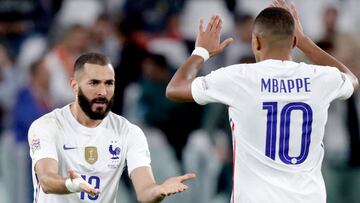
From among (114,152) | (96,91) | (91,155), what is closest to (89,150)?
(91,155)

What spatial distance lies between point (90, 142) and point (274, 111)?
1.59 meters

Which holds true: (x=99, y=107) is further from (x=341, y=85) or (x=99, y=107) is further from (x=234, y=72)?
(x=341, y=85)

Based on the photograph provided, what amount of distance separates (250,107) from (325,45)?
6.74m

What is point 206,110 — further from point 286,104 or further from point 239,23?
point 286,104

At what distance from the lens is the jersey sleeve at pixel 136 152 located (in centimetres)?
861

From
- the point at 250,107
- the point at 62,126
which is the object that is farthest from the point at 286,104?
the point at 62,126

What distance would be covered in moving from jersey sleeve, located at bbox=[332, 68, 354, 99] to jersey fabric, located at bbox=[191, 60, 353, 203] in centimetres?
14

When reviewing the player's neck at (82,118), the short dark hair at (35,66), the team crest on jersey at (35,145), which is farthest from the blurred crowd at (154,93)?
the team crest on jersey at (35,145)

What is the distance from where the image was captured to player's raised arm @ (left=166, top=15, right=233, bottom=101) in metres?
8.05

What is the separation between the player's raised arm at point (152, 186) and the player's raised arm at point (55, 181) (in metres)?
0.42

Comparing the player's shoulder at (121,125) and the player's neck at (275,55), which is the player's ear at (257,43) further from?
the player's shoulder at (121,125)

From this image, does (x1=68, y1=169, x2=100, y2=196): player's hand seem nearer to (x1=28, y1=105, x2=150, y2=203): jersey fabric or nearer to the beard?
(x1=28, y1=105, x2=150, y2=203): jersey fabric

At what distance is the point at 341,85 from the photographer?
A: 26.6 feet

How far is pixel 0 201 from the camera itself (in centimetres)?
1441
